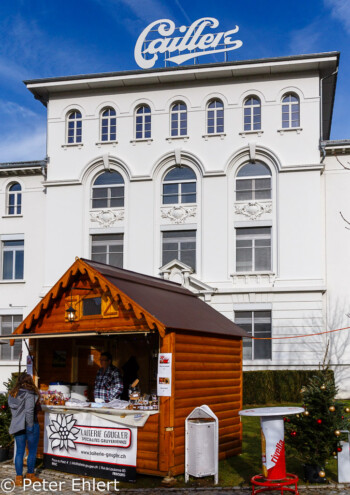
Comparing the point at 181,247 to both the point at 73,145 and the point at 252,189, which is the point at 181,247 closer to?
the point at 252,189

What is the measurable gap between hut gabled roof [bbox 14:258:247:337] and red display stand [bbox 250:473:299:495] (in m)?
2.93

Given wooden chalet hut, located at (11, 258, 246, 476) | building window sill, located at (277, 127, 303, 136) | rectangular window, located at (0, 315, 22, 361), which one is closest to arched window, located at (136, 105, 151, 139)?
building window sill, located at (277, 127, 303, 136)

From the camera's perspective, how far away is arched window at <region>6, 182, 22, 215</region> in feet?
107

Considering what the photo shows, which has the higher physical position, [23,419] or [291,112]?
[291,112]

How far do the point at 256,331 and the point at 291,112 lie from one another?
9926 millimetres

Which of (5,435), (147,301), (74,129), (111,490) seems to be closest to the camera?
(111,490)

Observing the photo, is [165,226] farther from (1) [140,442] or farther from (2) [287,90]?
(1) [140,442]

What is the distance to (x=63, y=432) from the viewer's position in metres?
12.5

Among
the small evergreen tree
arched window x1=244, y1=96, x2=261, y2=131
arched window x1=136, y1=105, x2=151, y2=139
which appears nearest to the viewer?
the small evergreen tree

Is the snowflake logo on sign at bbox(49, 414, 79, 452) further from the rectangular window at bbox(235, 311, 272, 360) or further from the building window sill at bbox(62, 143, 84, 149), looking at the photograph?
the building window sill at bbox(62, 143, 84, 149)

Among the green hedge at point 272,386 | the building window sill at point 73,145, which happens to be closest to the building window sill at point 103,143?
the building window sill at point 73,145

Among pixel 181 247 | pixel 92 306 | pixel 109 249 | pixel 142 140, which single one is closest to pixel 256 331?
pixel 181 247

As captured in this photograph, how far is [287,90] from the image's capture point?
2916 centimetres

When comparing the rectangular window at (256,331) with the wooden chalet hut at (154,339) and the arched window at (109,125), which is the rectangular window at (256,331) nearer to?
the arched window at (109,125)
